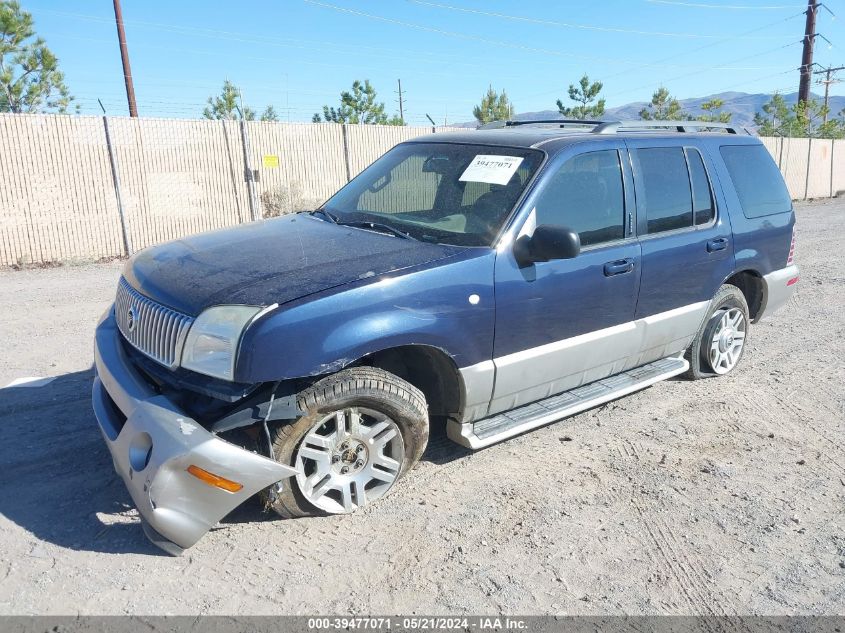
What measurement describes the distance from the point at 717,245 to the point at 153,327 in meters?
3.94

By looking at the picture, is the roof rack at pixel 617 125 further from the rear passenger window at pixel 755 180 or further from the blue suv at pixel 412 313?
the rear passenger window at pixel 755 180

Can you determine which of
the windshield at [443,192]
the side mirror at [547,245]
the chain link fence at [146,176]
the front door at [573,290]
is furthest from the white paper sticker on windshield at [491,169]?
the chain link fence at [146,176]

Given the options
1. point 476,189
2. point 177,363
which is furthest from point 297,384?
point 476,189

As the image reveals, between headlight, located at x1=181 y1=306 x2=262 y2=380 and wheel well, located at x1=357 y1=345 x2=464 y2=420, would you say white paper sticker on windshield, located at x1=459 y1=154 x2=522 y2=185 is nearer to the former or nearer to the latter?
wheel well, located at x1=357 y1=345 x2=464 y2=420

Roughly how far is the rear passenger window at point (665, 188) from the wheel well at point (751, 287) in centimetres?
117

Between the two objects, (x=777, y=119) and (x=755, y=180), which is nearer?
(x=755, y=180)

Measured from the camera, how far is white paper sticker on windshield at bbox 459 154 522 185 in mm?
4035

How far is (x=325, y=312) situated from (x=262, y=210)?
11.2 meters

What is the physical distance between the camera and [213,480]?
2875 mm

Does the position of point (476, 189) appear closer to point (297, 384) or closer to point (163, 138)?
point (297, 384)

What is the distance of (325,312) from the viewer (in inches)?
120

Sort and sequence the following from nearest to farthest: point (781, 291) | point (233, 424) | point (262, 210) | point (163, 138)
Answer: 1. point (233, 424)
2. point (781, 291)
3. point (163, 138)
4. point (262, 210)

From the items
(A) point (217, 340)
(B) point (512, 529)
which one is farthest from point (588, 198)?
(A) point (217, 340)

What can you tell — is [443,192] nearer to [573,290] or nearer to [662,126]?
[573,290]
